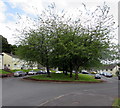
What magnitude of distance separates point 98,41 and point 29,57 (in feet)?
35.7

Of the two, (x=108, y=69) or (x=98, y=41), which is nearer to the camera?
(x=98, y=41)

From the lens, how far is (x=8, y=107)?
7.02m

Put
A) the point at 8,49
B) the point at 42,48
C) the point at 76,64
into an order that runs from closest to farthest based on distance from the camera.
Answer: the point at 42,48
the point at 76,64
the point at 8,49

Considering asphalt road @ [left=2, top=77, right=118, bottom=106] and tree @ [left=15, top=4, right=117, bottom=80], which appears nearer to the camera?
asphalt road @ [left=2, top=77, right=118, bottom=106]

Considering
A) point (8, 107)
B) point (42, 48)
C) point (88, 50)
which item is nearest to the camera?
point (8, 107)

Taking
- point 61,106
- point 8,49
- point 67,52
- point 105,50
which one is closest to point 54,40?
point 67,52

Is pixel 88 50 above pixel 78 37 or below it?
below

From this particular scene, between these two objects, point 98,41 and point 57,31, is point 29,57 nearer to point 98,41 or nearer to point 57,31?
point 57,31

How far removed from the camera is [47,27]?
22.0 metres

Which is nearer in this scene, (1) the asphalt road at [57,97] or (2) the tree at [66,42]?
(1) the asphalt road at [57,97]

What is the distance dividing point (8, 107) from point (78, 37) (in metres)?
15.1

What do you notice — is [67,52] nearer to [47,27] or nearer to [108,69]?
[47,27]

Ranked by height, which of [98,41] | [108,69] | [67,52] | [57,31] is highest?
[57,31]

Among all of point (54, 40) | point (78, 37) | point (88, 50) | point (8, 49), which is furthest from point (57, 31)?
point (8, 49)
